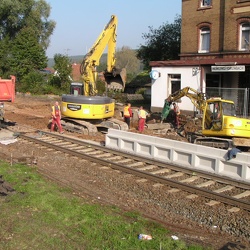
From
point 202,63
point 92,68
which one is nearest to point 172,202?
point 92,68

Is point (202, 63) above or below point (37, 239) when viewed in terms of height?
above

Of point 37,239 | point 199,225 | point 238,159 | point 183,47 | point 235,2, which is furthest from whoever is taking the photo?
point 183,47

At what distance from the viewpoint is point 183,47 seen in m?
33.5

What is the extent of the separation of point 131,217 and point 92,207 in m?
0.88

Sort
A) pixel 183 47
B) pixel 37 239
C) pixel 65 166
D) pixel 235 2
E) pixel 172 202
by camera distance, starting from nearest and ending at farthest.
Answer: pixel 37 239, pixel 172 202, pixel 65 166, pixel 235 2, pixel 183 47

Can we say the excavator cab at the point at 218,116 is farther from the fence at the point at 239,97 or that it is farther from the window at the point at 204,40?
the window at the point at 204,40

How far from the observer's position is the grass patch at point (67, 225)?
6277 mm

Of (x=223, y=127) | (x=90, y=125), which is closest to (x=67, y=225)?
(x=223, y=127)

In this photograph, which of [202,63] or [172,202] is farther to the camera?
[202,63]

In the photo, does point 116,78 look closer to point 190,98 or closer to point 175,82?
point 190,98

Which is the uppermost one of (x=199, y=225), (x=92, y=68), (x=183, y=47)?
(x=183, y=47)

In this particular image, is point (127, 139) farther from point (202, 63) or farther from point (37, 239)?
point (202, 63)

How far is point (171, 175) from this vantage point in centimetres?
1119

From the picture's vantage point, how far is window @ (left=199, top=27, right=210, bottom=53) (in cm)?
3198
